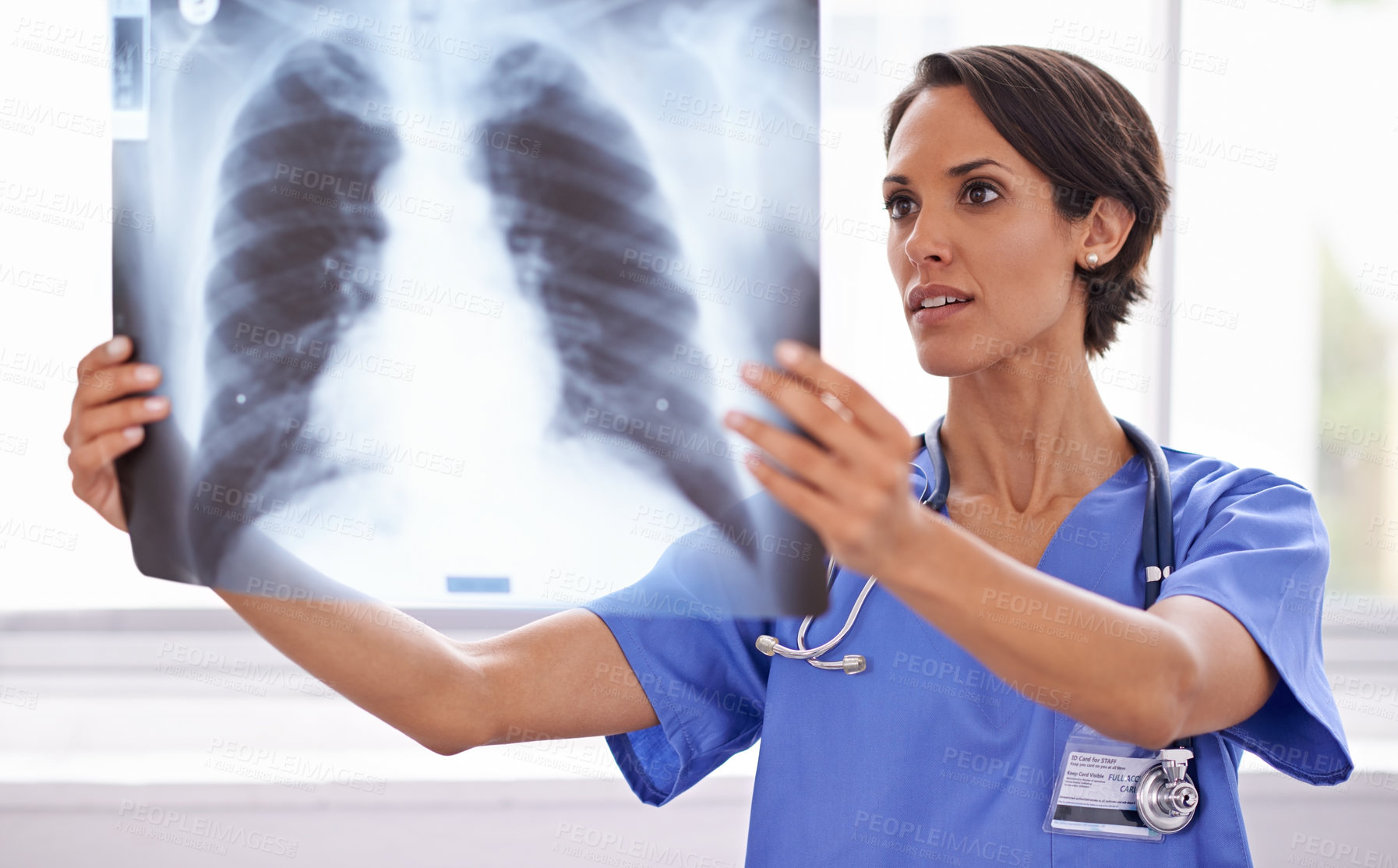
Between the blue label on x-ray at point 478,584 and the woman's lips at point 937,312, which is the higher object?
the woman's lips at point 937,312

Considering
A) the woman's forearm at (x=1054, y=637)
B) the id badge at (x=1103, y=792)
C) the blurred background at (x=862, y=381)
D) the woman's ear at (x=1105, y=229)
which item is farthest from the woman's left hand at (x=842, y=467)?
the blurred background at (x=862, y=381)

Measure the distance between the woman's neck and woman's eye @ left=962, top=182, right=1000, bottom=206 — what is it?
142 millimetres

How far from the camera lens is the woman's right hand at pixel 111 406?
530 mm

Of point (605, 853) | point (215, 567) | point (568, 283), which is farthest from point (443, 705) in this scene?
point (605, 853)

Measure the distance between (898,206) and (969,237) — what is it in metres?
0.08

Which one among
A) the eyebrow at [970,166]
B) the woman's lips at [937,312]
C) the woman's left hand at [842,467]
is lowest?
the woman's left hand at [842,467]

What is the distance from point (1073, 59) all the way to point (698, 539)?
59 cm

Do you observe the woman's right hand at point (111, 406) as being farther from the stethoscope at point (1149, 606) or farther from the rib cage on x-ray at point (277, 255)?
the stethoscope at point (1149, 606)

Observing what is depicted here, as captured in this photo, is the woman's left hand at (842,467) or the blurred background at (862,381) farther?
the blurred background at (862,381)

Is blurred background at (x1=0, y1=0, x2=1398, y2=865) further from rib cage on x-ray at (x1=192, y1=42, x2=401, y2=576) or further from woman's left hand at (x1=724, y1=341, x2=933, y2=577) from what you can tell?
woman's left hand at (x1=724, y1=341, x2=933, y2=577)

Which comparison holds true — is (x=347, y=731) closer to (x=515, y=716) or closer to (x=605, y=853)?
(x=605, y=853)

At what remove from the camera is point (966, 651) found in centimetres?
58

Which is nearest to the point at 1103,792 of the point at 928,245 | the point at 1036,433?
the point at 1036,433

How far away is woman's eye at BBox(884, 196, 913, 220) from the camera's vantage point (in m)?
0.80
